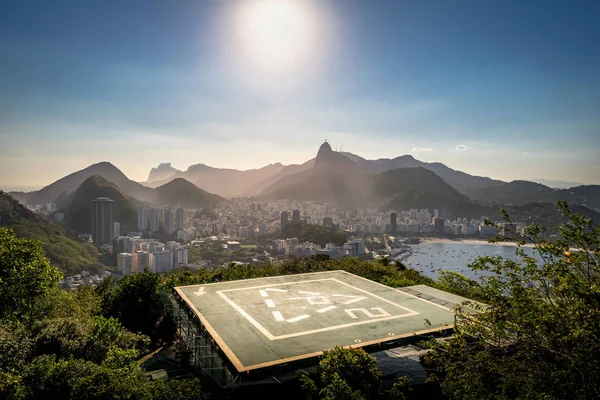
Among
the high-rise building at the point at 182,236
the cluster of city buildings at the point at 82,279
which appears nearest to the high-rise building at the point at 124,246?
the cluster of city buildings at the point at 82,279

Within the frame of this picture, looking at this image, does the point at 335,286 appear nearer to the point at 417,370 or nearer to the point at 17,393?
the point at 417,370

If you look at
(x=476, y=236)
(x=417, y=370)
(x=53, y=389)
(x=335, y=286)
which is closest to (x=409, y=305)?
(x=417, y=370)

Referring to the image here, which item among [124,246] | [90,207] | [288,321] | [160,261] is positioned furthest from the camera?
[90,207]

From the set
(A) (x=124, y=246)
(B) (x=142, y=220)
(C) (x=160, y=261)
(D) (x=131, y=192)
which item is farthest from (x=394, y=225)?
(D) (x=131, y=192)

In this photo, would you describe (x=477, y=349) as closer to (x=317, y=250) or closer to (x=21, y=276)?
(x=21, y=276)

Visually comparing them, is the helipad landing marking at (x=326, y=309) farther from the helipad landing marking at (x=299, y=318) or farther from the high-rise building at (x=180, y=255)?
the high-rise building at (x=180, y=255)

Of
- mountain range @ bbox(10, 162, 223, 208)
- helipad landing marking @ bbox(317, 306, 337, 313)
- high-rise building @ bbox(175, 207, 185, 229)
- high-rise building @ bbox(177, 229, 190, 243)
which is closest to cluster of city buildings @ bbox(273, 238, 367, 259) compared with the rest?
high-rise building @ bbox(177, 229, 190, 243)
